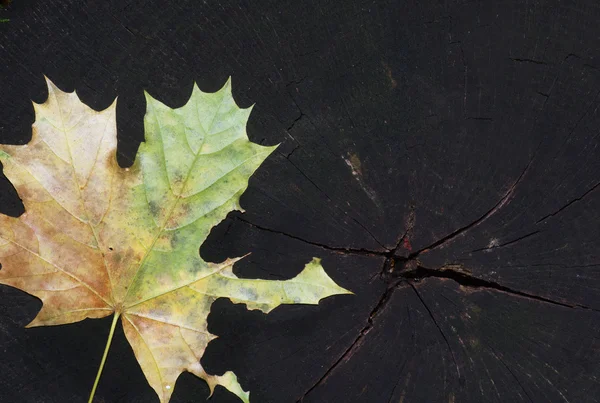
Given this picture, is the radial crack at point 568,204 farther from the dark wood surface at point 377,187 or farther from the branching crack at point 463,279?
the branching crack at point 463,279

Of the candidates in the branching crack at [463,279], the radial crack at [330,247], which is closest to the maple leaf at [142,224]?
the radial crack at [330,247]

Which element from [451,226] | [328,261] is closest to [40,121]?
[328,261]

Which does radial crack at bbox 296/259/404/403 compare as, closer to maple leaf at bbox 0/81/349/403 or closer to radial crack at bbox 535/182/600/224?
maple leaf at bbox 0/81/349/403

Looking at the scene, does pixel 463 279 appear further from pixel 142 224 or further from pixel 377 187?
pixel 142 224

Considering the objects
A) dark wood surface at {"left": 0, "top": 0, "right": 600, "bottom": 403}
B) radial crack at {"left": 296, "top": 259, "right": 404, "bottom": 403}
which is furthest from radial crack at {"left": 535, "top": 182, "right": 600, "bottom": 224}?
radial crack at {"left": 296, "top": 259, "right": 404, "bottom": 403}

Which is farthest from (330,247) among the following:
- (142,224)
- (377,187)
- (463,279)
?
(142,224)
